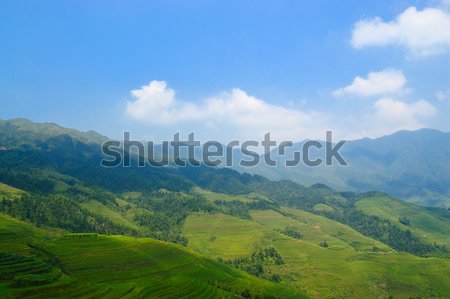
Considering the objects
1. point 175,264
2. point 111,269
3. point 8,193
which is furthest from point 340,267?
point 8,193

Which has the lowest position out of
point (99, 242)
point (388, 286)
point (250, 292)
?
point (388, 286)

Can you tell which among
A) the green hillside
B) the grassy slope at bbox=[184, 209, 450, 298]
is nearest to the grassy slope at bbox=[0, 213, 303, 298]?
the green hillside

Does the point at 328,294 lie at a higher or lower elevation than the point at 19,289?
lower

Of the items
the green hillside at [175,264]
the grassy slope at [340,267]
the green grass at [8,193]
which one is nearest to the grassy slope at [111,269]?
the green hillside at [175,264]

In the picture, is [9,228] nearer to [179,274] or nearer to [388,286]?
[179,274]

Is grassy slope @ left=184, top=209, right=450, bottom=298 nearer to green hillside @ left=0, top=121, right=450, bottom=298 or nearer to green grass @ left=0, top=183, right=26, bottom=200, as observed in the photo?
green hillside @ left=0, top=121, right=450, bottom=298

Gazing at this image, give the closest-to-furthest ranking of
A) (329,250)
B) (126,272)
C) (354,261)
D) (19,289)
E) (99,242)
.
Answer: (19,289) < (126,272) < (99,242) < (354,261) < (329,250)

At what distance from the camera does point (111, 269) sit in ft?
295

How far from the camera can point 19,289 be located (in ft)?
212

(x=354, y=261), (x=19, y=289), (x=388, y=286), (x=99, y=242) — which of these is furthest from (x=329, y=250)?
(x=19, y=289)

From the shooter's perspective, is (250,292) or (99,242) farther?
(99,242)

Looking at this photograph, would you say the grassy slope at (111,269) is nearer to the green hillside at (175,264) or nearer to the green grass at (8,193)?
the green hillside at (175,264)

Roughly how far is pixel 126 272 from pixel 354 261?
315ft

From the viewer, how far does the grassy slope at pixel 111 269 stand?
71.2 metres
